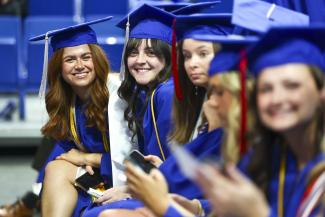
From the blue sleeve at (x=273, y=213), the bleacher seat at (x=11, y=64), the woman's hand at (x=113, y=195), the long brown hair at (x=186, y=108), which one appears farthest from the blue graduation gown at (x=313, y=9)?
the bleacher seat at (x=11, y=64)

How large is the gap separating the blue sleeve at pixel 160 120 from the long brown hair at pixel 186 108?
1.17 feet

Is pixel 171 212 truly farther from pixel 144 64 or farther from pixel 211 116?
pixel 144 64

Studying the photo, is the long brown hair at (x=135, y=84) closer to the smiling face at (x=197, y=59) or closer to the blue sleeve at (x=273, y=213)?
the smiling face at (x=197, y=59)

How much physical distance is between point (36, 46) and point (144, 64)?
3.49 metres

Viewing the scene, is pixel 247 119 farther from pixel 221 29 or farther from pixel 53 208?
pixel 53 208

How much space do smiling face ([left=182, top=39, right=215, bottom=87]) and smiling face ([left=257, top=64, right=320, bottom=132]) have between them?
3.48 ft

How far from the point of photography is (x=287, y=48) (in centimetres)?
246

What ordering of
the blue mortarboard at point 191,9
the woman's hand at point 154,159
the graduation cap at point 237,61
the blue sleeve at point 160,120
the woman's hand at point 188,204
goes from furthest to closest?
the blue mortarboard at point 191,9 < the blue sleeve at point 160,120 < the woman's hand at point 154,159 < the woman's hand at point 188,204 < the graduation cap at point 237,61

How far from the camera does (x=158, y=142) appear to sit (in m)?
4.04

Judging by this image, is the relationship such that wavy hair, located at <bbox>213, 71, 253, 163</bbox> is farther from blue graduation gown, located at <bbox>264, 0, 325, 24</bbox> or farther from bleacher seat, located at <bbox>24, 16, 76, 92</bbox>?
bleacher seat, located at <bbox>24, 16, 76, 92</bbox>

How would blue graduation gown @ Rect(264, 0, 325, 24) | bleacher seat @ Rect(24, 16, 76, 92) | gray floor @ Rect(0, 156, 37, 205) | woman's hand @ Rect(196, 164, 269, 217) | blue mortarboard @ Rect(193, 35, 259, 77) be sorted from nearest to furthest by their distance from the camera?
woman's hand @ Rect(196, 164, 269, 217), blue mortarboard @ Rect(193, 35, 259, 77), blue graduation gown @ Rect(264, 0, 325, 24), gray floor @ Rect(0, 156, 37, 205), bleacher seat @ Rect(24, 16, 76, 92)

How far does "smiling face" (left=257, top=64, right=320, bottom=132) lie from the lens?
94.3 inches

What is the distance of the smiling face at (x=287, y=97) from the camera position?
2396mm

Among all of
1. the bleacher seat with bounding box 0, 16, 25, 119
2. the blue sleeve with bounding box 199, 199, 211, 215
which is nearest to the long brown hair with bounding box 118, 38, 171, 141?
the blue sleeve with bounding box 199, 199, 211, 215
